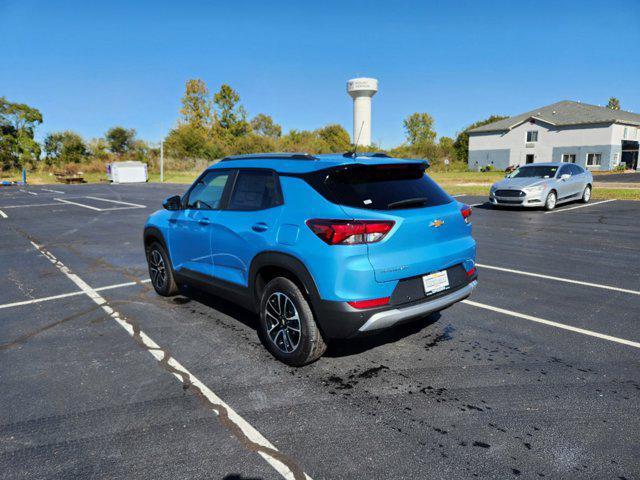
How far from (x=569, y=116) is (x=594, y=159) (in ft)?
20.4

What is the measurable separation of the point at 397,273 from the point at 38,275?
6471 millimetres

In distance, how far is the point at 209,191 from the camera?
4.92 meters

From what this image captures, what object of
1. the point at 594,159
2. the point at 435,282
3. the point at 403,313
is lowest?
the point at 403,313

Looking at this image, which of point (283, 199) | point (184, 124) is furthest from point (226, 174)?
point (184, 124)

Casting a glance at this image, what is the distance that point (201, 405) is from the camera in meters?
3.30

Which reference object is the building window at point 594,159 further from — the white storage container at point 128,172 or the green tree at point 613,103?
the green tree at point 613,103

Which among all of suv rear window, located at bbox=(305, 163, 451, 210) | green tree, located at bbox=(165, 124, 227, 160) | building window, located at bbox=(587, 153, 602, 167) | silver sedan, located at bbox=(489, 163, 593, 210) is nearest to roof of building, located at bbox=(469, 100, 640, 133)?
building window, located at bbox=(587, 153, 602, 167)

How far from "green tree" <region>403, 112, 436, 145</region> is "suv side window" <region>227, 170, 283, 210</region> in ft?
318

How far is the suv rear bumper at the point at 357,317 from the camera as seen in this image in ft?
11.1

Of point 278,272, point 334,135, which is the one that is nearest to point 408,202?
point 278,272

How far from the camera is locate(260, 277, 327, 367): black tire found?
3666mm

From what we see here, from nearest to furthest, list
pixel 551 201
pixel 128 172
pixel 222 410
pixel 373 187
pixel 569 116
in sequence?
pixel 222 410 → pixel 373 187 → pixel 551 201 → pixel 128 172 → pixel 569 116

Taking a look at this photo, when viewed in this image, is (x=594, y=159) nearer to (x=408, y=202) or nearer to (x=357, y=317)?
(x=408, y=202)

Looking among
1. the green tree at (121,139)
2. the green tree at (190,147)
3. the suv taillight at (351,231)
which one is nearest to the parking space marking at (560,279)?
the suv taillight at (351,231)
